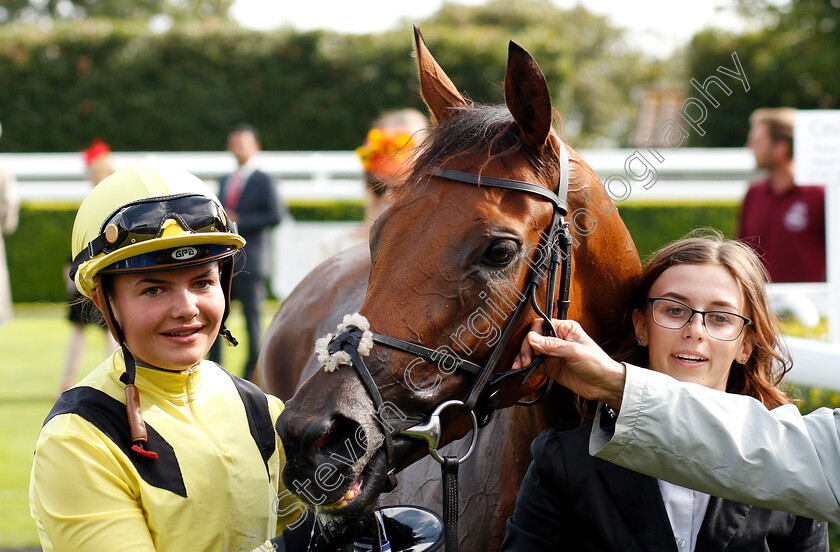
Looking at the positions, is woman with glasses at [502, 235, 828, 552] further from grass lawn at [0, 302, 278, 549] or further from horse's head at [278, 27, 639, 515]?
grass lawn at [0, 302, 278, 549]

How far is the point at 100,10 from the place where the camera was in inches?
1716

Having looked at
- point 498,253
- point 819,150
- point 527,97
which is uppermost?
point 819,150

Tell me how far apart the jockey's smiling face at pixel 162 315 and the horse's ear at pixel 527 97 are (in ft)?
2.80

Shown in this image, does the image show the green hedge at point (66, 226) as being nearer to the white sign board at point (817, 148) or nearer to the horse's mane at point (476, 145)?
the white sign board at point (817, 148)

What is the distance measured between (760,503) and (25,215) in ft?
47.2

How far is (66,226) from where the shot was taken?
14133 millimetres

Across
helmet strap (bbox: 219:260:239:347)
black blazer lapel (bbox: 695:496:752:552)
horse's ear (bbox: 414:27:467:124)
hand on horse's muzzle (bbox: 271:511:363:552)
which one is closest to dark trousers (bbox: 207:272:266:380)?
horse's ear (bbox: 414:27:467:124)

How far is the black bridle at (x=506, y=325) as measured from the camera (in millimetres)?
1815

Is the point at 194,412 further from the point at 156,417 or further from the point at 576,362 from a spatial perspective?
the point at 576,362

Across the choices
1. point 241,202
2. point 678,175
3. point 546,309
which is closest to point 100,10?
point 678,175

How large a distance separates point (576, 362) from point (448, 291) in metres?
0.33

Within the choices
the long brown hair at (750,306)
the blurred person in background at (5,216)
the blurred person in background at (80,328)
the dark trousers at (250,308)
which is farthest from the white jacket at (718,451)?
the blurred person in background at (5,216)

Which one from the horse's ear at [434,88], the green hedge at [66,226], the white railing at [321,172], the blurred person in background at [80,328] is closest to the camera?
the horse's ear at [434,88]

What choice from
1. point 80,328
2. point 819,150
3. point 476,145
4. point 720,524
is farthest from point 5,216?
point 720,524
